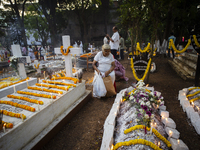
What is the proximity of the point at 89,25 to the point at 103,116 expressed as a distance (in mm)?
30009

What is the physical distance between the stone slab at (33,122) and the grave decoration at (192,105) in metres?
3.27

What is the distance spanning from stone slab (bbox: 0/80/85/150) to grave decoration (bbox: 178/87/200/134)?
327 cm

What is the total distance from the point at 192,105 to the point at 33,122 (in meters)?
4.06

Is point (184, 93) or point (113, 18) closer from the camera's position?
point (184, 93)

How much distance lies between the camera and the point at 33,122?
96.4 inches

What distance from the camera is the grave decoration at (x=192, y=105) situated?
294cm

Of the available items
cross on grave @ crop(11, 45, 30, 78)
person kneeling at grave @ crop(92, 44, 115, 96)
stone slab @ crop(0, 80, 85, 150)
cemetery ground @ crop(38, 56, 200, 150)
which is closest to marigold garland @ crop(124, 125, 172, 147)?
cemetery ground @ crop(38, 56, 200, 150)

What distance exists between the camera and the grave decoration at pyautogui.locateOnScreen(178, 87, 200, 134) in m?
2.94

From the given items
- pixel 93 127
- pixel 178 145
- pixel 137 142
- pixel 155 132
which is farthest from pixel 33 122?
pixel 178 145

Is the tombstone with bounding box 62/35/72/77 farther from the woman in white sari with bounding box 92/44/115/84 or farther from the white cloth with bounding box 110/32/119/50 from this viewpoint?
the white cloth with bounding box 110/32/119/50

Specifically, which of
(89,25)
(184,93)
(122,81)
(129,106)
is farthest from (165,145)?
(89,25)

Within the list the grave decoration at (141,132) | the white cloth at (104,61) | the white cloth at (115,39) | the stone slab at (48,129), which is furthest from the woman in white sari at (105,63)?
the white cloth at (115,39)

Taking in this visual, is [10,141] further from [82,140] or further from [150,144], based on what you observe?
[150,144]

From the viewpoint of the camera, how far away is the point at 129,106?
3.21 m
